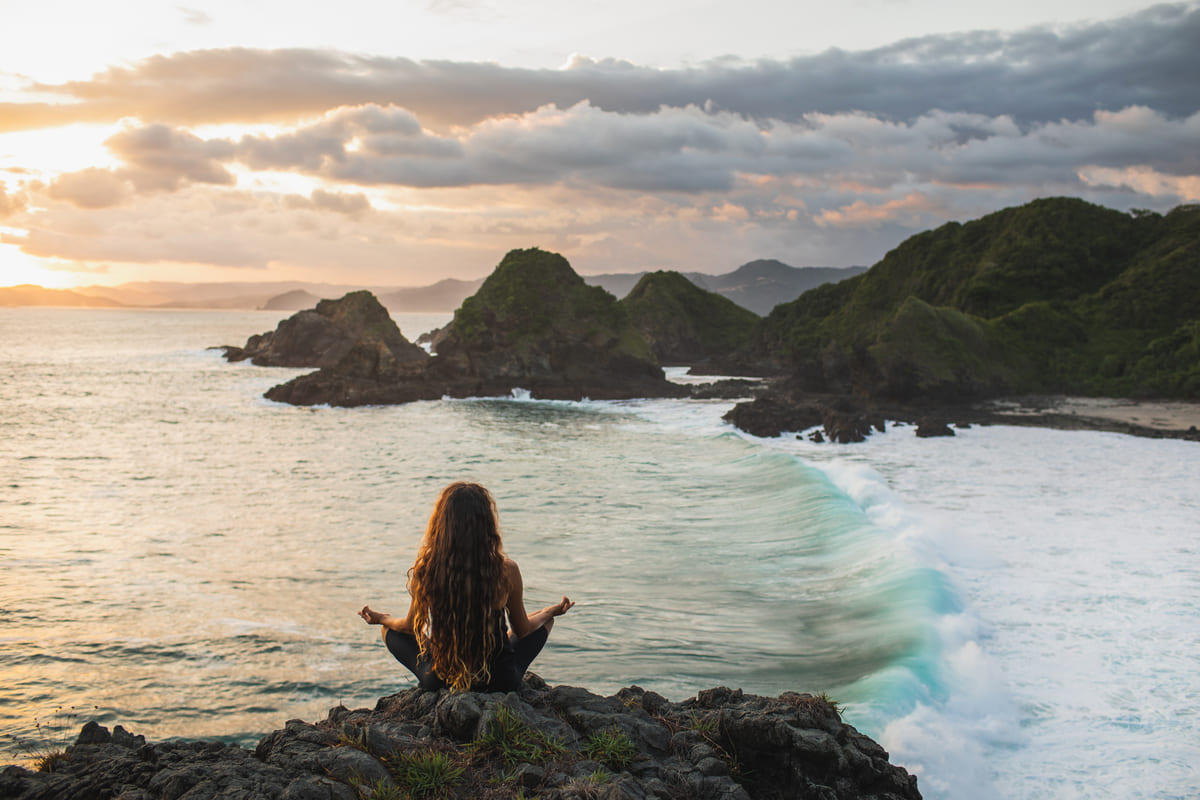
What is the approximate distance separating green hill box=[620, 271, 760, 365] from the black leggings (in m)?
73.9

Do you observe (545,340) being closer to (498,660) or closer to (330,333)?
(330,333)

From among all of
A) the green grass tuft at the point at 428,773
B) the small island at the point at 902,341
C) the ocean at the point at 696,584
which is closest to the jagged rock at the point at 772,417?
the small island at the point at 902,341

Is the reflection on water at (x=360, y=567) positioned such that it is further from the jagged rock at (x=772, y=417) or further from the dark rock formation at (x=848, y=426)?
the dark rock formation at (x=848, y=426)

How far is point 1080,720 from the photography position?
8500mm

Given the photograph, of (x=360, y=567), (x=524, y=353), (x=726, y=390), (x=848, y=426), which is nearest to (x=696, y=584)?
(x=360, y=567)

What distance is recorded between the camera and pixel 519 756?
189 inches

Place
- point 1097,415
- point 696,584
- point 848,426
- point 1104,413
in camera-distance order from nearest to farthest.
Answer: point 696,584 < point 848,426 < point 1097,415 < point 1104,413

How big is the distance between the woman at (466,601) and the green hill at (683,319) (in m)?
74.0

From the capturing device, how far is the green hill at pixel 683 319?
8175cm

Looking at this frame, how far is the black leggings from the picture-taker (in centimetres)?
531

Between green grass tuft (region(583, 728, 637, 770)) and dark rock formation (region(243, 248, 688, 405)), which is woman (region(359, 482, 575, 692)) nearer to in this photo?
green grass tuft (region(583, 728, 637, 770))

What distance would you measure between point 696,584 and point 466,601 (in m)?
9.21

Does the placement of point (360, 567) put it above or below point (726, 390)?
below

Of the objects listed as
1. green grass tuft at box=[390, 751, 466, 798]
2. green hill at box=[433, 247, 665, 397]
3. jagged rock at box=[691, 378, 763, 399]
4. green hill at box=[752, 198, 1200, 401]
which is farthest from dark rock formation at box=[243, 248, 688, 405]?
green grass tuft at box=[390, 751, 466, 798]
